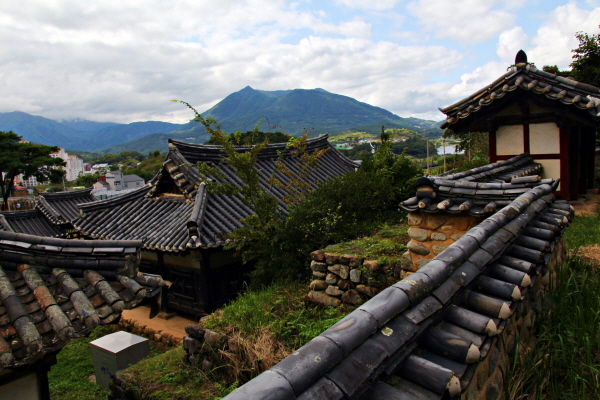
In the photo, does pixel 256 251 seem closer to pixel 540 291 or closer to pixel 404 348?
pixel 540 291

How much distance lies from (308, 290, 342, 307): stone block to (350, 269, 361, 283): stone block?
428 millimetres

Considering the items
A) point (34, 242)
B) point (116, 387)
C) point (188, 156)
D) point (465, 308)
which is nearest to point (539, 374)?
point (465, 308)

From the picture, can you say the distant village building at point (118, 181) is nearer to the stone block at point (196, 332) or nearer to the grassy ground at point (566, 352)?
the stone block at point (196, 332)

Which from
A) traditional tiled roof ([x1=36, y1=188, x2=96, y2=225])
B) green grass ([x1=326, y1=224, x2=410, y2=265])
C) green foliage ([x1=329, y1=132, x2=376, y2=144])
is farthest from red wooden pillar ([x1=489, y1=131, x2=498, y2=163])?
green foliage ([x1=329, y1=132, x2=376, y2=144])

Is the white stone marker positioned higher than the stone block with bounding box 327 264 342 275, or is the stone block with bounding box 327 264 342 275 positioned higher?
the stone block with bounding box 327 264 342 275

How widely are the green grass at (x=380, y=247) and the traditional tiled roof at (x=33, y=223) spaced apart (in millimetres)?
16078

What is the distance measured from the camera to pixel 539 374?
2824mm

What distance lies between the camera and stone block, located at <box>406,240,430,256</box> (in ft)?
16.4

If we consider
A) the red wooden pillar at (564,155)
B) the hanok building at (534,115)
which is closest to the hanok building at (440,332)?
the hanok building at (534,115)

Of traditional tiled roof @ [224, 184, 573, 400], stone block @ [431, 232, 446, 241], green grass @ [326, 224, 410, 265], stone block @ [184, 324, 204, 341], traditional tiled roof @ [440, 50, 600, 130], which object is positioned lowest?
stone block @ [184, 324, 204, 341]

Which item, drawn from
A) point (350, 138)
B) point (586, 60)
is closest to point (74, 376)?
point (586, 60)

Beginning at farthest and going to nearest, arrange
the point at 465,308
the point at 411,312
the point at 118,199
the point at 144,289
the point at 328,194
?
the point at 118,199
the point at 328,194
the point at 144,289
the point at 465,308
the point at 411,312

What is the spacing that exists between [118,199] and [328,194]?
808cm

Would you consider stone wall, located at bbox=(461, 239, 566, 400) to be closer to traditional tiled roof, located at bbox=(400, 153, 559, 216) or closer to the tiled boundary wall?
the tiled boundary wall
